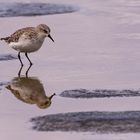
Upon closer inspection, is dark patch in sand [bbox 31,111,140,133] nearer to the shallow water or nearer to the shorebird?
the shallow water

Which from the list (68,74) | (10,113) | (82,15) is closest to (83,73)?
(68,74)

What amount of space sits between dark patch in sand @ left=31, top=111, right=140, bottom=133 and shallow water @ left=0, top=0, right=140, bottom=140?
14cm

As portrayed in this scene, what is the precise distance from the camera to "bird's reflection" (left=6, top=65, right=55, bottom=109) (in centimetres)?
1210

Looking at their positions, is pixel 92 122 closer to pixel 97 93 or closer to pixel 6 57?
pixel 97 93

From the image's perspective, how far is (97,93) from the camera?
12281 millimetres

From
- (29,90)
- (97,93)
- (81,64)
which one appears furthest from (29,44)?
(97,93)

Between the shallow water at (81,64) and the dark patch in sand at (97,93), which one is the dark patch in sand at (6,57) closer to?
the shallow water at (81,64)

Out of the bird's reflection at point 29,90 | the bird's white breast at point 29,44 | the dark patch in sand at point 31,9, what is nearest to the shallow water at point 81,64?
the bird's reflection at point 29,90

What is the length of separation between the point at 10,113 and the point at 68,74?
243 cm

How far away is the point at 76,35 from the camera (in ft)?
55.4

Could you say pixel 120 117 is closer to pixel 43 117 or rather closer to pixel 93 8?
pixel 43 117

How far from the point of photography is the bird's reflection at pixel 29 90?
12.1 meters

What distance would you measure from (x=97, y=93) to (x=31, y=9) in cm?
884

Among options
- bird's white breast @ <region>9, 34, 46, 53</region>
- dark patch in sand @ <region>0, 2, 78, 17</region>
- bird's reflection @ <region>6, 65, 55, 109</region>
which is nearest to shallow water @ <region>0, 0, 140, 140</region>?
bird's reflection @ <region>6, 65, 55, 109</region>
